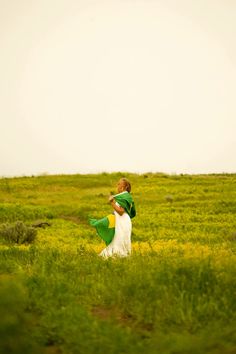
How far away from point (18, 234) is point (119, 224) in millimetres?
5078

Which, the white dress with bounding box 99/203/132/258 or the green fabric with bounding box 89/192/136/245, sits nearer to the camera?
the white dress with bounding box 99/203/132/258

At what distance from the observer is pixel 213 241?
18516 millimetres

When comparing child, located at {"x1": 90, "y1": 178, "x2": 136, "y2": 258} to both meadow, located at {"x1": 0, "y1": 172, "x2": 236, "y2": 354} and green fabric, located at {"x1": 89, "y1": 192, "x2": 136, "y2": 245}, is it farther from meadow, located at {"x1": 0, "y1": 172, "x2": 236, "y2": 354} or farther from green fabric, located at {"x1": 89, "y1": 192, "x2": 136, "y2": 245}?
meadow, located at {"x1": 0, "y1": 172, "x2": 236, "y2": 354}

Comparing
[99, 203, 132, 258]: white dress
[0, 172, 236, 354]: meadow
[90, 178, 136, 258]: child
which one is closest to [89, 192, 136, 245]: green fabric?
[90, 178, 136, 258]: child

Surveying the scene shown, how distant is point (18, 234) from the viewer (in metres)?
18.2

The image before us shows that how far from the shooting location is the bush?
18.1m

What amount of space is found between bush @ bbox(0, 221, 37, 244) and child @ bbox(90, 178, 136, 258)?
4562mm

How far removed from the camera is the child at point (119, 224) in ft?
46.0

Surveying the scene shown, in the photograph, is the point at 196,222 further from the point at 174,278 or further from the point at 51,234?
the point at 174,278

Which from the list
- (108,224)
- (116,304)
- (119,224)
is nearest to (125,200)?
(119,224)

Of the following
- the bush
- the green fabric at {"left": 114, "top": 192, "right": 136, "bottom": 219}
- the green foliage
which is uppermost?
the green fabric at {"left": 114, "top": 192, "right": 136, "bottom": 219}

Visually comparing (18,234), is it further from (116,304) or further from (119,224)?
(116,304)

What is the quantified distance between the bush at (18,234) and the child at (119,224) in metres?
4.56

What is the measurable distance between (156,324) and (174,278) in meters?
1.47
